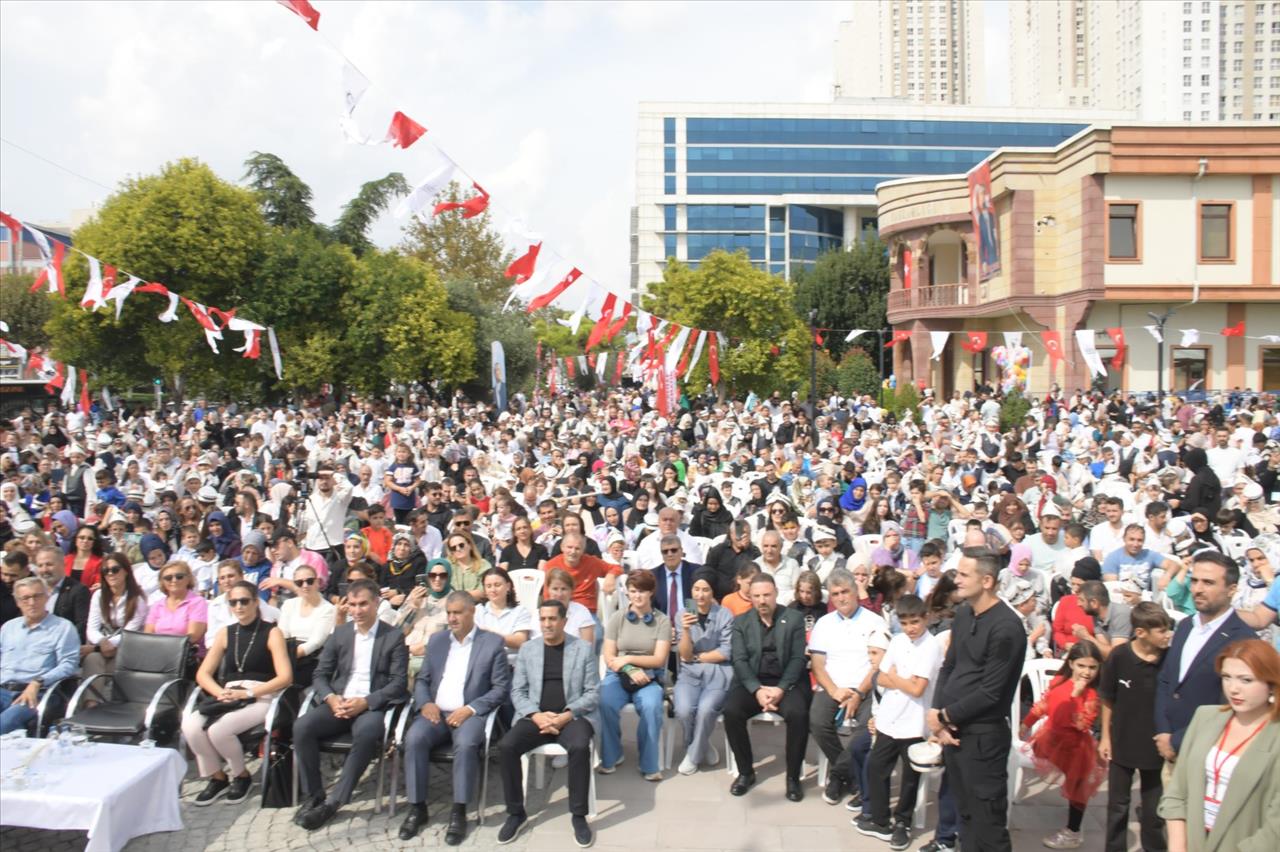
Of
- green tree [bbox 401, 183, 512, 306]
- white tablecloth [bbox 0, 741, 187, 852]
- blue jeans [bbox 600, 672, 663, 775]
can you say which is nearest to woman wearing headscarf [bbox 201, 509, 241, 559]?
white tablecloth [bbox 0, 741, 187, 852]

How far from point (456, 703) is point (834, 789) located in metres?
2.36

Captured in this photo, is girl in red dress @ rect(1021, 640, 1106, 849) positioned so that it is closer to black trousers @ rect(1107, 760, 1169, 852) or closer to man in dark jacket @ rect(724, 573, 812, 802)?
black trousers @ rect(1107, 760, 1169, 852)

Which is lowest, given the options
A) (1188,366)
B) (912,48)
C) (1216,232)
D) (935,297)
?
(1188,366)

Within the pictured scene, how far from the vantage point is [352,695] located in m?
5.93

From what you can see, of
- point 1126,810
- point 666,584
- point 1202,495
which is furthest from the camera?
point 1202,495

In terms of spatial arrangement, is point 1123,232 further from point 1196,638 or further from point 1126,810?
point 1196,638

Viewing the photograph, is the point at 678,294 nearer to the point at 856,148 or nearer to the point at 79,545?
the point at 79,545

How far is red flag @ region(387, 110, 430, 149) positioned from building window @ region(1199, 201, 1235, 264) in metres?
25.2

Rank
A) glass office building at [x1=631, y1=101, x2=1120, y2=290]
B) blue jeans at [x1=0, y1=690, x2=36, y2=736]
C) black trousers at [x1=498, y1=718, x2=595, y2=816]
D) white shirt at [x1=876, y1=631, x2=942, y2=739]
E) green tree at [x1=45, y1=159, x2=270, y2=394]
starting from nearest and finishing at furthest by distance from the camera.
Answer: white shirt at [x1=876, y1=631, x2=942, y2=739]
black trousers at [x1=498, y1=718, x2=595, y2=816]
blue jeans at [x1=0, y1=690, x2=36, y2=736]
green tree at [x1=45, y1=159, x2=270, y2=394]
glass office building at [x1=631, y1=101, x2=1120, y2=290]

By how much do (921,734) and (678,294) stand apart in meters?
26.1

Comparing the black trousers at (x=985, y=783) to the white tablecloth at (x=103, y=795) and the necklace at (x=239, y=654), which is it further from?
the necklace at (x=239, y=654)

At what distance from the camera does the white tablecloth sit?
15.0 ft

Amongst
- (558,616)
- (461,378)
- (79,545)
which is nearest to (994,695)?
(558,616)

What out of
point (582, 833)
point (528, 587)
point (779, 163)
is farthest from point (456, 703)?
point (779, 163)
